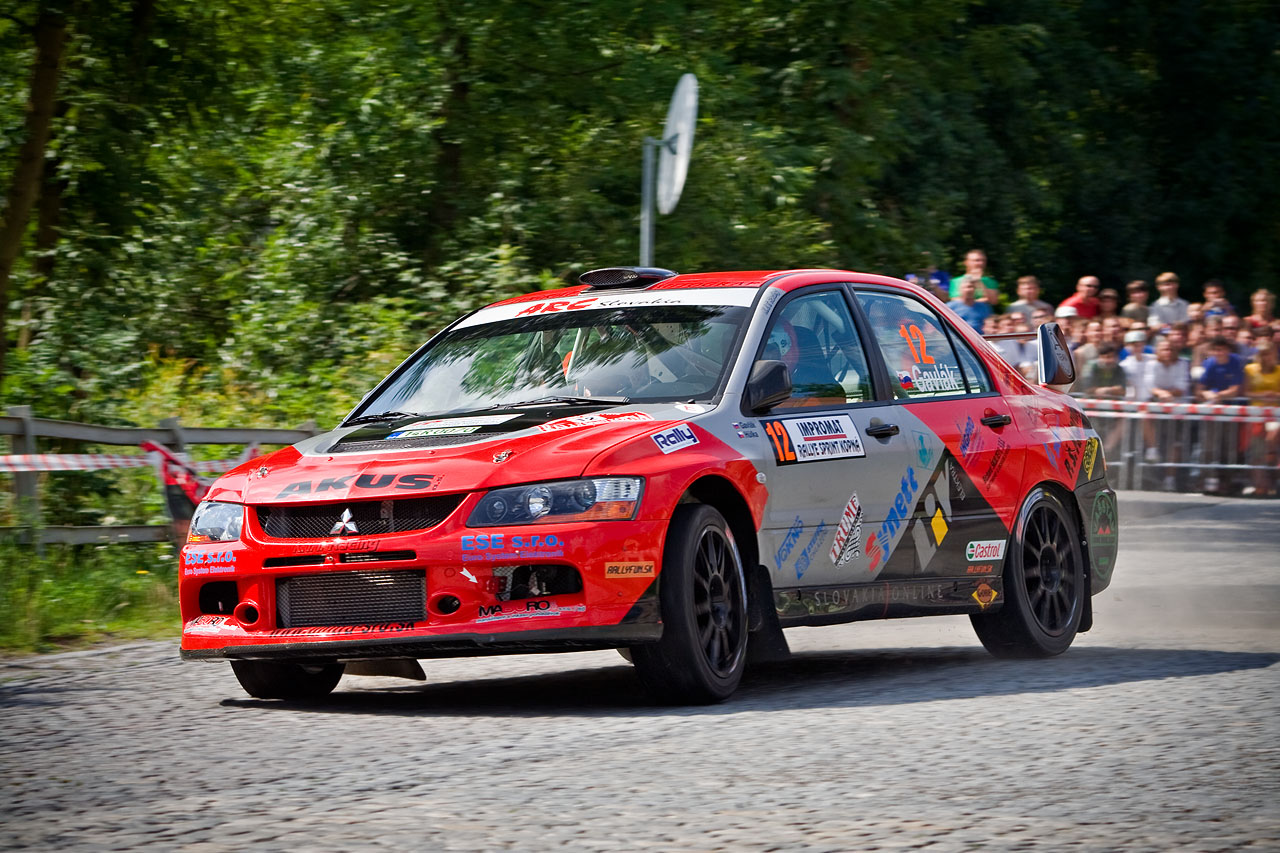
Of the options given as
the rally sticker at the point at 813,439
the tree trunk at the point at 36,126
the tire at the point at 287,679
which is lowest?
the tire at the point at 287,679

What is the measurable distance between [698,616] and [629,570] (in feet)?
1.32

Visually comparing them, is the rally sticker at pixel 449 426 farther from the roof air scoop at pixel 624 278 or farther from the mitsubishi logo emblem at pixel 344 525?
the roof air scoop at pixel 624 278

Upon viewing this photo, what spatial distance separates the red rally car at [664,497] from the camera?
22.7ft

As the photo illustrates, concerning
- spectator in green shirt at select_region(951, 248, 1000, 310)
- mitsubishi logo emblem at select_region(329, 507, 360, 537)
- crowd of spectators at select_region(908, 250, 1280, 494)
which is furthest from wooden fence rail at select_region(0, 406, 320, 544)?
crowd of spectators at select_region(908, 250, 1280, 494)

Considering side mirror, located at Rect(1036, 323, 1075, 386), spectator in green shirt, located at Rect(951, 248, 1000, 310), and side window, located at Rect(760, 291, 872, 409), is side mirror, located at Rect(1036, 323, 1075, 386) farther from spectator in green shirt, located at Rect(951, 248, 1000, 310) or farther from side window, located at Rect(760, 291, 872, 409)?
spectator in green shirt, located at Rect(951, 248, 1000, 310)

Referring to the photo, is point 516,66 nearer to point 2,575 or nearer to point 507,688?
point 2,575

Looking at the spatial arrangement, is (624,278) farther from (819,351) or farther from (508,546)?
(508,546)

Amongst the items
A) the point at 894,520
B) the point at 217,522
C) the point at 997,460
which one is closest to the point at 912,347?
the point at 997,460

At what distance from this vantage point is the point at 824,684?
26.4 feet

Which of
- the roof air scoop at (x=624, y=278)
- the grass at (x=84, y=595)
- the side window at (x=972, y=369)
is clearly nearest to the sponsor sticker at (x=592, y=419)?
the roof air scoop at (x=624, y=278)

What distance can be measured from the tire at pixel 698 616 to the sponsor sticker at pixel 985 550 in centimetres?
160

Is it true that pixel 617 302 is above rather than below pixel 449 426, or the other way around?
above

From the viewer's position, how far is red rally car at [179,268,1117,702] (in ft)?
22.7

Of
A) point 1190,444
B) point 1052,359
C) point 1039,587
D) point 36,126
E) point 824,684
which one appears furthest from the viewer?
point 1190,444
